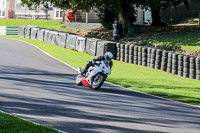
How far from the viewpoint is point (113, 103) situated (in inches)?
509

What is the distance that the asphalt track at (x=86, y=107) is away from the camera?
948 cm

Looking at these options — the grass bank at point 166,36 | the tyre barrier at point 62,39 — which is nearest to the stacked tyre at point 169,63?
the grass bank at point 166,36

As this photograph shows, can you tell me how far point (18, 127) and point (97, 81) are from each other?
7.73 metres

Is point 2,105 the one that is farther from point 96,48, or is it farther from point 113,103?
point 96,48

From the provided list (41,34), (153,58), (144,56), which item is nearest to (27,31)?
(41,34)

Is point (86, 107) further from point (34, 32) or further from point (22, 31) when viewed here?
point (22, 31)

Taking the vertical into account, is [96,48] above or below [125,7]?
below

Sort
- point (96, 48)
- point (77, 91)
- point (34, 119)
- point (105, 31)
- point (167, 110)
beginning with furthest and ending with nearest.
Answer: point (105, 31)
point (96, 48)
point (77, 91)
point (167, 110)
point (34, 119)

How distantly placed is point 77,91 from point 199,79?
9.48 m

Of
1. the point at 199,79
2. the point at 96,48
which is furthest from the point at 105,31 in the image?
the point at 199,79

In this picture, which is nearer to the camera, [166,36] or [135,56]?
[135,56]

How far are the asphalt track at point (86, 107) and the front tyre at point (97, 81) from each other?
0.23 m

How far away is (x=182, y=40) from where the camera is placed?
108 ft

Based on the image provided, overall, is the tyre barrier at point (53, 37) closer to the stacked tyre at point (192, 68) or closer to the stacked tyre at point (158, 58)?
the stacked tyre at point (158, 58)
